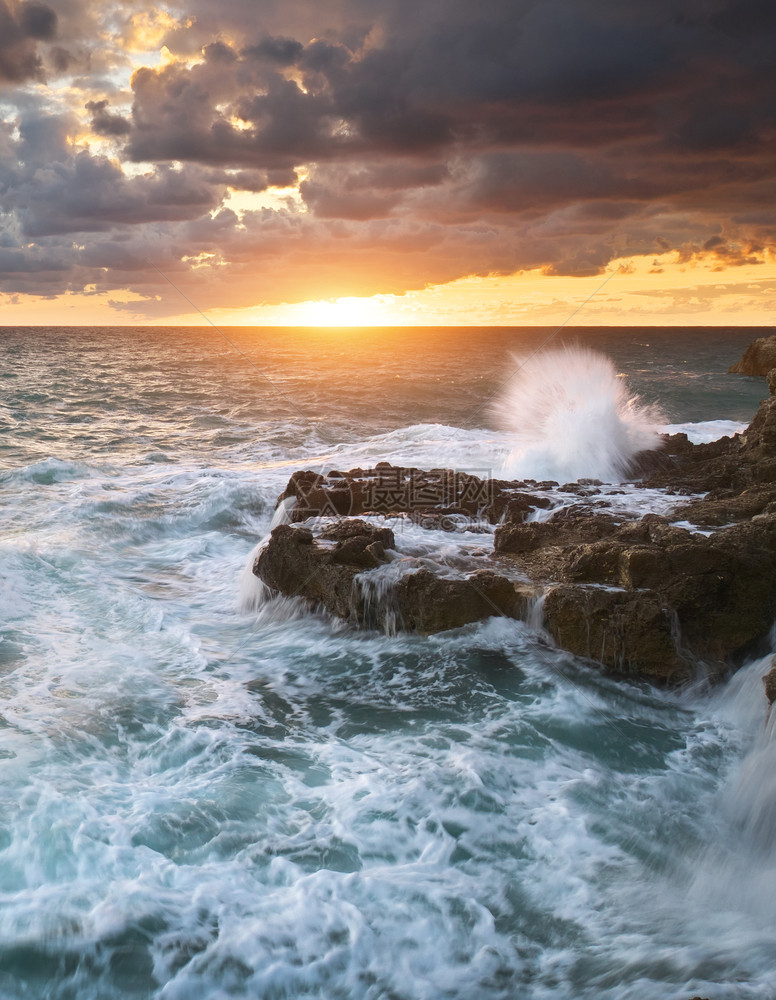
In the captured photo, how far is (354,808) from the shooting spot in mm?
4766

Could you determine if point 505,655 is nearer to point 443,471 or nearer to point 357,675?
point 357,675

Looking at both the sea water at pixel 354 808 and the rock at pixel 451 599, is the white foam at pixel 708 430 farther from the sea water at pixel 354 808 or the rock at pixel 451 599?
the rock at pixel 451 599

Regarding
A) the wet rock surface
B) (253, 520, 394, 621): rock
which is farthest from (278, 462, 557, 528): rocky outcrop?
(253, 520, 394, 621): rock

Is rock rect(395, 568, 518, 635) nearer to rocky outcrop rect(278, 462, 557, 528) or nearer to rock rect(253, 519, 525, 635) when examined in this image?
rock rect(253, 519, 525, 635)

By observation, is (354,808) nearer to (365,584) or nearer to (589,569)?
(365,584)

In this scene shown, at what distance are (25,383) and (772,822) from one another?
39.7 metres

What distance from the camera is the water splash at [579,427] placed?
41.4 feet

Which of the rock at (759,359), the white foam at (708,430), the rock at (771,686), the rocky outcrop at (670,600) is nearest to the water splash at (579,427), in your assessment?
the white foam at (708,430)

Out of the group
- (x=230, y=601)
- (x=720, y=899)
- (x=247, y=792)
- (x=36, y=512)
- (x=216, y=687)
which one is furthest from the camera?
(x=36, y=512)

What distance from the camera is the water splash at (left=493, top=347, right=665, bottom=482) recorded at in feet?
41.4

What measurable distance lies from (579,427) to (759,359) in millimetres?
34170

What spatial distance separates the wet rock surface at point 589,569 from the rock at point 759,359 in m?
34.2

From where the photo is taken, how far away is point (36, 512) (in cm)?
1286

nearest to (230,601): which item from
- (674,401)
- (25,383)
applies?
(674,401)
